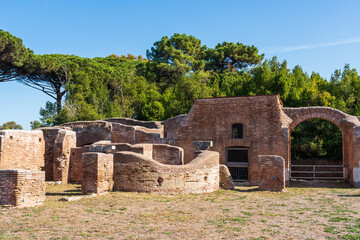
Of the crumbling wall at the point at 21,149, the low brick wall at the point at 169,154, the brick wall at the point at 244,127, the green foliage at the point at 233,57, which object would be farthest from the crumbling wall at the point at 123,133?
the green foliage at the point at 233,57

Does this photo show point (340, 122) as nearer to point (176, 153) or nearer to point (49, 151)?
point (176, 153)

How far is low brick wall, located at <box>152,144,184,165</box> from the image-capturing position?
14.5 metres

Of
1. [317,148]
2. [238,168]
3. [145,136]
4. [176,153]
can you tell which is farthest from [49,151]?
[317,148]

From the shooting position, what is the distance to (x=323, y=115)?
17438 millimetres

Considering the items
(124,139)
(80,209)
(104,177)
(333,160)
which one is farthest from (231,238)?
(333,160)

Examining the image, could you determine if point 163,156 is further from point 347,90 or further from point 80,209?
point 347,90

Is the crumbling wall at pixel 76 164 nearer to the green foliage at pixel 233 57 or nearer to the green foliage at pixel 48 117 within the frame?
the green foliage at pixel 48 117

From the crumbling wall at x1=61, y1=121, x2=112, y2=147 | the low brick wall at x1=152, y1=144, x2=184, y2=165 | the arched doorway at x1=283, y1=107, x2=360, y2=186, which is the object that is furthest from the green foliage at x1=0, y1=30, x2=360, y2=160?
the low brick wall at x1=152, y1=144, x2=184, y2=165

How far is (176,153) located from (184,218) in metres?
6.36

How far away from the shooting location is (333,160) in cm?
2275

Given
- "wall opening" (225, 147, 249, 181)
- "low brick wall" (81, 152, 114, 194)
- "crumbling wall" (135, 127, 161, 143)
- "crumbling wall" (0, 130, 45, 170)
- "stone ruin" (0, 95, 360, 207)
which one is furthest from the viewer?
"crumbling wall" (135, 127, 161, 143)

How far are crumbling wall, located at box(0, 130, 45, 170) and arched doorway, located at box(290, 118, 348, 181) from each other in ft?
47.6

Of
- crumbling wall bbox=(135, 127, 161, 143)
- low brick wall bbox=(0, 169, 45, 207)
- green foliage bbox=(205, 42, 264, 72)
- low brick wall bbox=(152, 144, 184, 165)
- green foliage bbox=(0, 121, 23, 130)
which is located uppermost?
green foliage bbox=(205, 42, 264, 72)

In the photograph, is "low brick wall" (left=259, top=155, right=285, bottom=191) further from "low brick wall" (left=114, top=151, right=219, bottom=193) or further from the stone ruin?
"low brick wall" (left=114, top=151, right=219, bottom=193)
